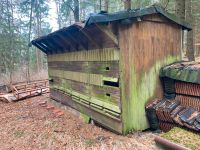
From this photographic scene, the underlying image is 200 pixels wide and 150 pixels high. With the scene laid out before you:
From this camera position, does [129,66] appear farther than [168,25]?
No

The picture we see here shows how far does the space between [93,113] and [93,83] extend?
1.03 meters

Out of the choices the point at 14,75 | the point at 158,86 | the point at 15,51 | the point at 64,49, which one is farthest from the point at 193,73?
the point at 14,75

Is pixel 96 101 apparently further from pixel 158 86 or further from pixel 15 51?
pixel 15 51

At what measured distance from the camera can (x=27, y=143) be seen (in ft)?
19.9

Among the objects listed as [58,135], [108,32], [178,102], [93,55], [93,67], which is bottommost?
[58,135]

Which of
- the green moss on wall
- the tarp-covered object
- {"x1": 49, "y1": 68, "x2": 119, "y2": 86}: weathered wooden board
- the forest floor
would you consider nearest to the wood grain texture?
{"x1": 49, "y1": 68, "x2": 119, "y2": 86}: weathered wooden board

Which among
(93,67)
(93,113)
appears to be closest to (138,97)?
(93,67)

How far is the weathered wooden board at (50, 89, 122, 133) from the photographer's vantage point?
19.7 feet

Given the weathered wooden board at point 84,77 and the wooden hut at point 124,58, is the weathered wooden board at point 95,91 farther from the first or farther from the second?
the weathered wooden board at point 84,77

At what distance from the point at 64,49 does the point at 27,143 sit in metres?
4.21

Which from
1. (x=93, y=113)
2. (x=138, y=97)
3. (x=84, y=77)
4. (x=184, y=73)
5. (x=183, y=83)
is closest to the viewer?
(x=184, y=73)

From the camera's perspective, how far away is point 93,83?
22.7 ft

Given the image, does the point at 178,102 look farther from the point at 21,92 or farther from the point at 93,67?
the point at 21,92

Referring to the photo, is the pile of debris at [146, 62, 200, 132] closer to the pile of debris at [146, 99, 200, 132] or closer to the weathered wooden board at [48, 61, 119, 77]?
the pile of debris at [146, 99, 200, 132]
